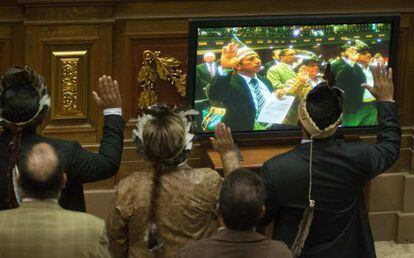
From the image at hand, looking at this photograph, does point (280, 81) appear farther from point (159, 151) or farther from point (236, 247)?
point (236, 247)

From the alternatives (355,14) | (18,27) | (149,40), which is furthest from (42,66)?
(355,14)

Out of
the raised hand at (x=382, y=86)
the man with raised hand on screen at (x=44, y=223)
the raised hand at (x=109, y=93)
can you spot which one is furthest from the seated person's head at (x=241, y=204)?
the raised hand at (x=382, y=86)

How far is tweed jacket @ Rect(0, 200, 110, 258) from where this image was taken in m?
2.62

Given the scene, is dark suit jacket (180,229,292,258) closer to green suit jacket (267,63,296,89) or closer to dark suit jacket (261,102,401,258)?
dark suit jacket (261,102,401,258)

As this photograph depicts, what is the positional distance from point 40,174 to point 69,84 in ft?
6.69

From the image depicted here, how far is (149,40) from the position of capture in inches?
185

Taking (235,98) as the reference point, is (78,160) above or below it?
below

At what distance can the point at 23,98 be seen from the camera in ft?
10.6

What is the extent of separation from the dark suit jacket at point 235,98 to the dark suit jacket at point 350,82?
1.21 feet

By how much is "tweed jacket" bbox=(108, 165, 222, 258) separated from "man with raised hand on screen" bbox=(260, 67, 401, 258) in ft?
0.87

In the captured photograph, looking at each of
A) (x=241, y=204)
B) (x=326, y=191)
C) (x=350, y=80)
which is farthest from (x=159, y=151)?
(x=350, y=80)

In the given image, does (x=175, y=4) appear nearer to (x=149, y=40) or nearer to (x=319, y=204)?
(x=149, y=40)

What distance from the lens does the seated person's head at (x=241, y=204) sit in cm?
268

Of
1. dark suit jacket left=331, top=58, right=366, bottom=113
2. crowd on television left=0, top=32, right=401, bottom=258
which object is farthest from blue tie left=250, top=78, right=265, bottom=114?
crowd on television left=0, top=32, right=401, bottom=258
